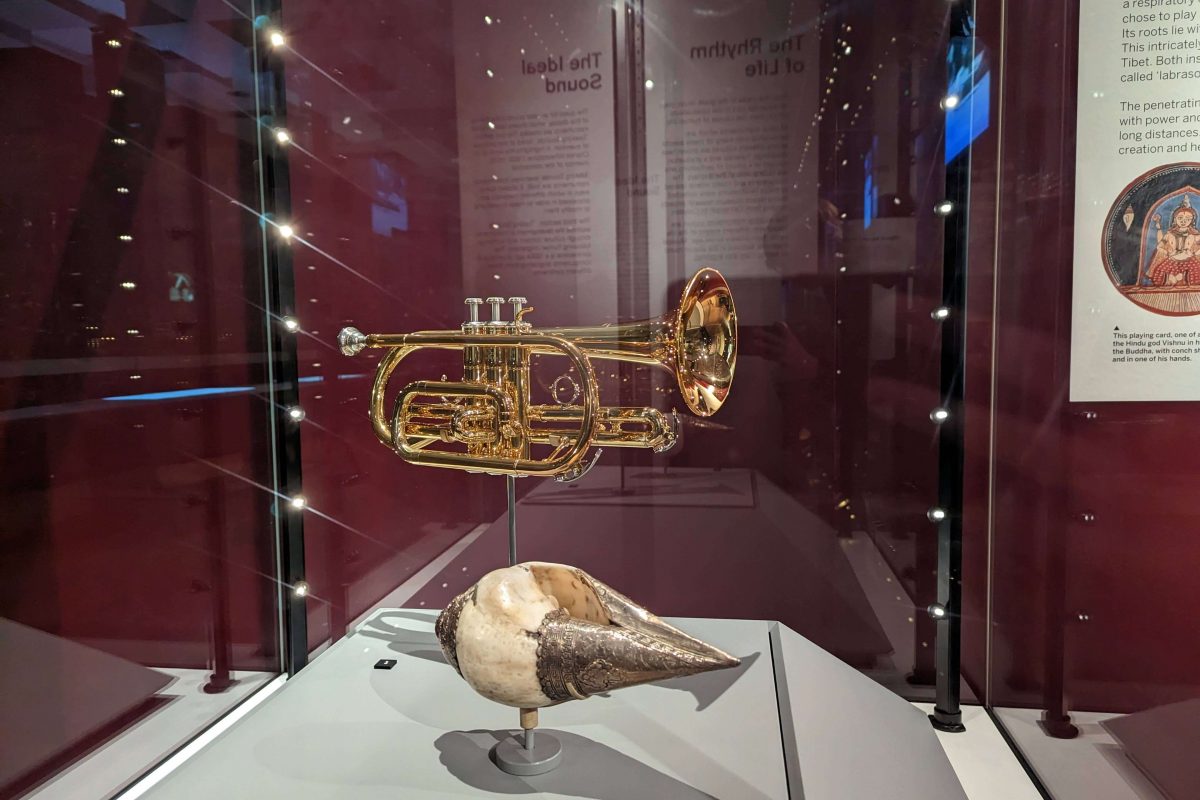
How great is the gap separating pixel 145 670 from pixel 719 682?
1.46 metres

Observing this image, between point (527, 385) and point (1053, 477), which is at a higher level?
point (527, 385)

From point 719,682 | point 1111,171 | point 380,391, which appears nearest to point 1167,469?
point 1111,171

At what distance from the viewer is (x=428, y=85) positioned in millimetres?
2250

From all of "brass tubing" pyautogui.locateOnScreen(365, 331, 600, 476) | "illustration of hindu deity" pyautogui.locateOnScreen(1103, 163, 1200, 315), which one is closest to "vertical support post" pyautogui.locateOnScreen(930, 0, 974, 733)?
"illustration of hindu deity" pyautogui.locateOnScreen(1103, 163, 1200, 315)

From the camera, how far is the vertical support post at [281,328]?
2.24 meters

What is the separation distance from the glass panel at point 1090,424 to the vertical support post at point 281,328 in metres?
2.10

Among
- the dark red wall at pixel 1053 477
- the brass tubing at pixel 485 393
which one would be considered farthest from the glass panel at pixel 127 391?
the dark red wall at pixel 1053 477

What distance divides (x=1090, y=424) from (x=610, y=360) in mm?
1273

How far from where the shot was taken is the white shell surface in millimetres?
1136

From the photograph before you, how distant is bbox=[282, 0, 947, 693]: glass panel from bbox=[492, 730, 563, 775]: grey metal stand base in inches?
39.3

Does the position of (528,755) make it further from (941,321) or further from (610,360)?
(941,321)

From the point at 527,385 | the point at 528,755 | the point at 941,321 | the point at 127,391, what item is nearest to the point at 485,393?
the point at 527,385

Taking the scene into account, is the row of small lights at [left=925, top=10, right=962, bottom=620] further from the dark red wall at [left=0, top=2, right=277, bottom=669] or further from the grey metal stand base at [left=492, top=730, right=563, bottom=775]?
the dark red wall at [left=0, top=2, right=277, bottom=669]

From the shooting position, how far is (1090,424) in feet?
6.03
